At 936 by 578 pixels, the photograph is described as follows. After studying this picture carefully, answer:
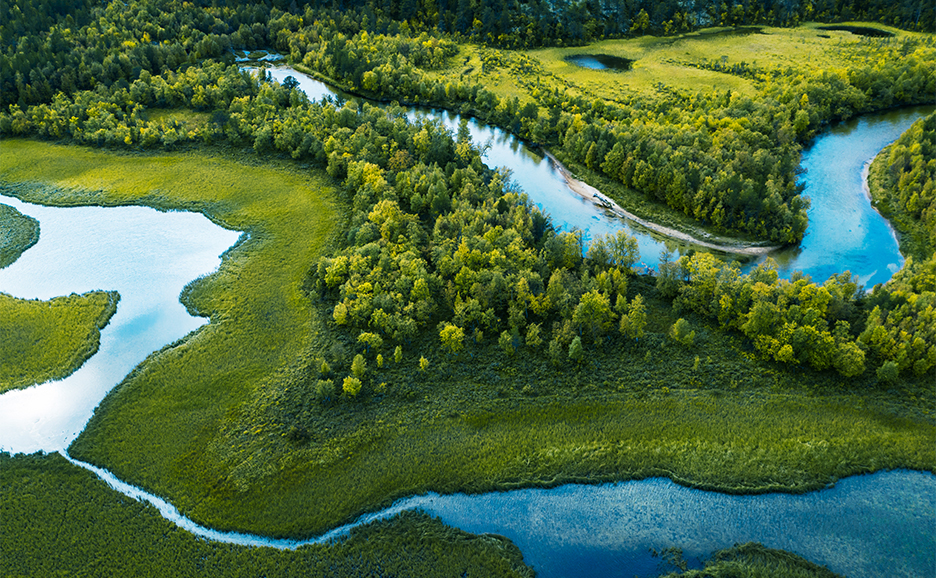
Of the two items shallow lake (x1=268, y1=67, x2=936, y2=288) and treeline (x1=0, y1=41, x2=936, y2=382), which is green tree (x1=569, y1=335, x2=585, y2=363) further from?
shallow lake (x1=268, y1=67, x2=936, y2=288)

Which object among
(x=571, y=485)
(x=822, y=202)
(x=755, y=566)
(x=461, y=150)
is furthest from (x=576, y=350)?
(x=822, y=202)

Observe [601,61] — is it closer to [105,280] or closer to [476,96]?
[476,96]

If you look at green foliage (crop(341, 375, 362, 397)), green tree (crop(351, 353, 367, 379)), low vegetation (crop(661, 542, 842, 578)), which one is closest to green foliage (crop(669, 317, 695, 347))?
low vegetation (crop(661, 542, 842, 578))

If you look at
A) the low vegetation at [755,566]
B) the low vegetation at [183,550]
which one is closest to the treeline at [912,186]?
the low vegetation at [755,566]

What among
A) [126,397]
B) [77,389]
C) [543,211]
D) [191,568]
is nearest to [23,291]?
[77,389]

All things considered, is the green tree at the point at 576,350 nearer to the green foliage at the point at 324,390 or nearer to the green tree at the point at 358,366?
the green tree at the point at 358,366

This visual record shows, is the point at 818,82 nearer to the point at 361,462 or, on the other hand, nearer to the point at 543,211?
the point at 543,211
